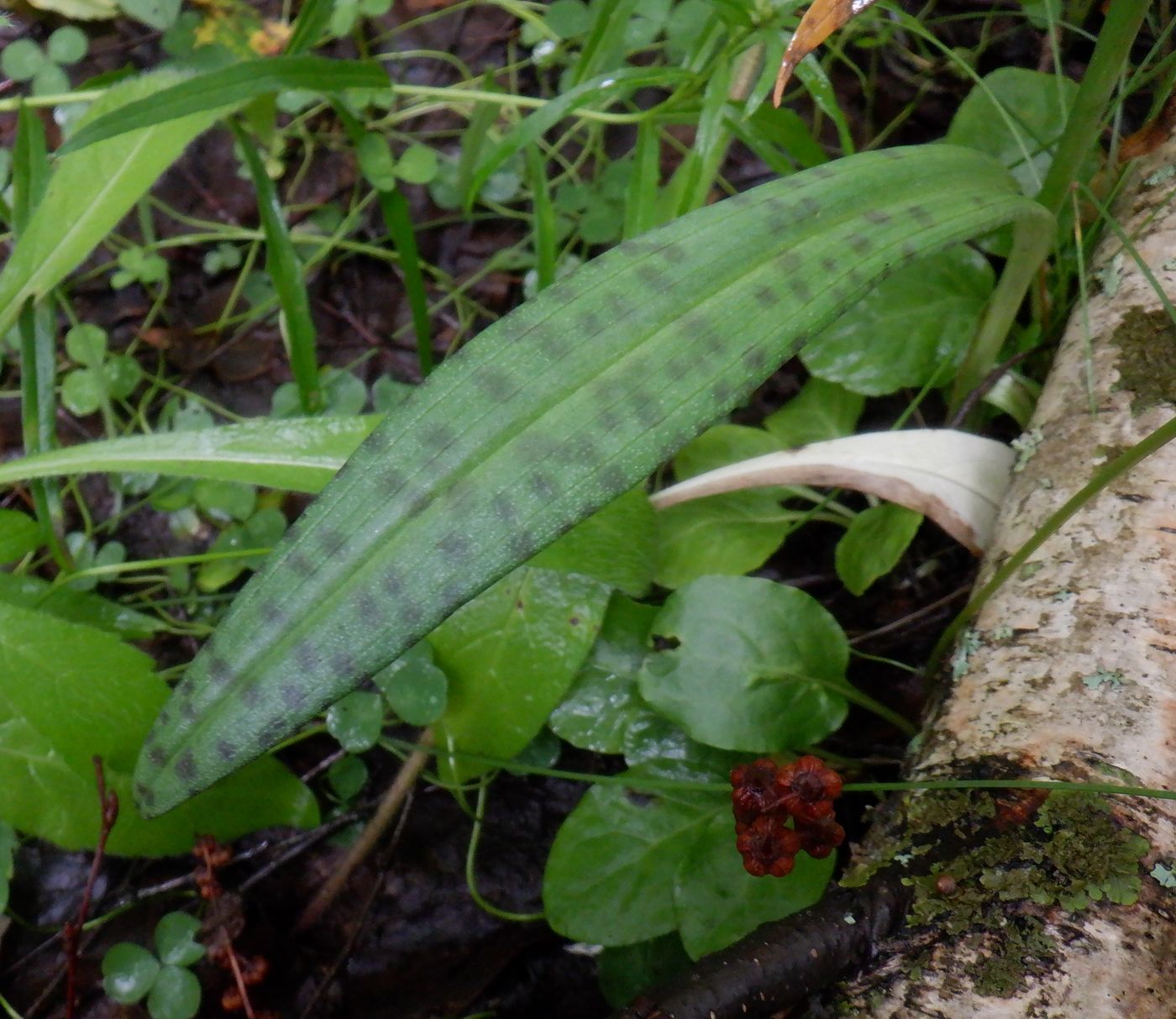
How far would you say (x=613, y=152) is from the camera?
58.7 inches

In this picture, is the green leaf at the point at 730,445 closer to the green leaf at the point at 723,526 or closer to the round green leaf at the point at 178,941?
the green leaf at the point at 723,526

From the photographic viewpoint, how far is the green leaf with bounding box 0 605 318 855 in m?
0.92

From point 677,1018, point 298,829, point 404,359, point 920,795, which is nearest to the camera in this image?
point 677,1018

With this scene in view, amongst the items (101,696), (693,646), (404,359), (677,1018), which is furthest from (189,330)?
(677,1018)

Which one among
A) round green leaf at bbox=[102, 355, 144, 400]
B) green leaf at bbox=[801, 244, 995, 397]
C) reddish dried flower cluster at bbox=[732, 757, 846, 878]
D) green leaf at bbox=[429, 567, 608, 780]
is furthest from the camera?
round green leaf at bbox=[102, 355, 144, 400]

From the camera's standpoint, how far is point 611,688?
39.8 inches

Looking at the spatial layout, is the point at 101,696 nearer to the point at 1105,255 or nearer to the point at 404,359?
the point at 404,359

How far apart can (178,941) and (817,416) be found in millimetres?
1021

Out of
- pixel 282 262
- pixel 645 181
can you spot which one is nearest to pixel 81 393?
pixel 282 262

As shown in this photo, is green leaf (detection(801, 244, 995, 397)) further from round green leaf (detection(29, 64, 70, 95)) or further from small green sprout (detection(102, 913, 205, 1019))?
round green leaf (detection(29, 64, 70, 95))

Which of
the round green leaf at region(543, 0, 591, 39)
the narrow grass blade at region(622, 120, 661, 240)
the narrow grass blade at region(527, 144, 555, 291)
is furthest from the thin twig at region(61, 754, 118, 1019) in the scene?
the round green leaf at region(543, 0, 591, 39)

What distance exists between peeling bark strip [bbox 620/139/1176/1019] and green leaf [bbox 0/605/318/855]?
24.5 inches

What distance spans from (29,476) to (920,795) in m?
1.03

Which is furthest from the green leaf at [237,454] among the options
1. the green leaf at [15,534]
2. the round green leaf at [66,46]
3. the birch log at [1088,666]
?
the round green leaf at [66,46]
